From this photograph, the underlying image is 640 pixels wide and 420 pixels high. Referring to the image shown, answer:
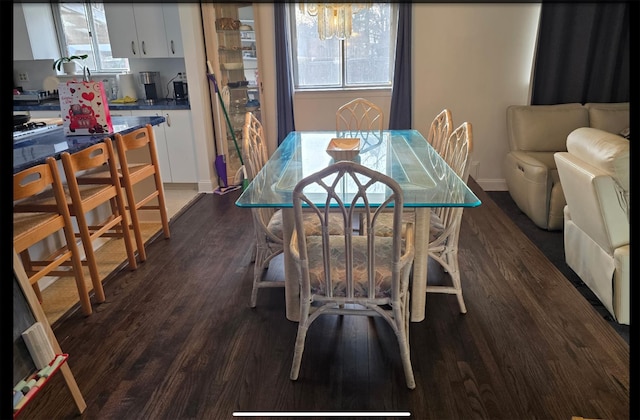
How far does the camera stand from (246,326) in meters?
1.94

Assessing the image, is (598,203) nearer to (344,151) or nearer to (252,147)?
(344,151)

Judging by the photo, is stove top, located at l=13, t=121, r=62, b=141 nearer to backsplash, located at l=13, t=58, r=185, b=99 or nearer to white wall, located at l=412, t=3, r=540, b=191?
backsplash, located at l=13, t=58, r=185, b=99

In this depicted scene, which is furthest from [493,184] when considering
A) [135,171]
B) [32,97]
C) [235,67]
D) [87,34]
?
[32,97]

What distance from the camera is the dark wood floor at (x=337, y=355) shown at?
1.48 m

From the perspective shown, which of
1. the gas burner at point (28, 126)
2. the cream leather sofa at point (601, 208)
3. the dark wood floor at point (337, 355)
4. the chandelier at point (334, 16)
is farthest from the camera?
the gas burner at point (28, 126)

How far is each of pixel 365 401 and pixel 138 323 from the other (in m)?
1.17

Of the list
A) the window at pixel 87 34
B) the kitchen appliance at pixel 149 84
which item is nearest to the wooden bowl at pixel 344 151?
the kitchen appliance at pixel 149 84

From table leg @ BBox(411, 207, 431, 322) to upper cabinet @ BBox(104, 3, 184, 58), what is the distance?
3093mm

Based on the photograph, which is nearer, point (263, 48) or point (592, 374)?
point (592, 374)

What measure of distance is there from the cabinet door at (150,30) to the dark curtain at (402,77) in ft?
7.11

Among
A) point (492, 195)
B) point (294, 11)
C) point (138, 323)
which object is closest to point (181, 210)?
point (138, 323)

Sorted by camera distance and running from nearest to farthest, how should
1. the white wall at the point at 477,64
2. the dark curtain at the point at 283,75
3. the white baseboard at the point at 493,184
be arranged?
the white wall at the point at 477,64
the dark curtain at the point at 283,75
the white baseboard at the point at 493,184

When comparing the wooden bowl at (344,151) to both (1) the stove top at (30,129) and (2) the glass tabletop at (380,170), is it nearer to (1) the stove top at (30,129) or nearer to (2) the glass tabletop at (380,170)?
(2) the glass tabletop at (380,170)
